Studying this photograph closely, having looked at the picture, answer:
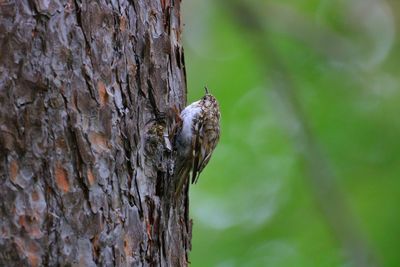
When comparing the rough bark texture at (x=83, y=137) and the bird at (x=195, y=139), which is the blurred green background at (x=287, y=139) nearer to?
the bird at (x=195, y=139)

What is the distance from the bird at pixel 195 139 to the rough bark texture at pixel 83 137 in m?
0.21

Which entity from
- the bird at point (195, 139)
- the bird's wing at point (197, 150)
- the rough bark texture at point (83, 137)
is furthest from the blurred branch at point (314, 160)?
the rough bark texture at point (83, 137)

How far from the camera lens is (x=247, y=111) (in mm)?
6859

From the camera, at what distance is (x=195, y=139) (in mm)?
3479

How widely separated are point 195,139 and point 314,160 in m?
1.30

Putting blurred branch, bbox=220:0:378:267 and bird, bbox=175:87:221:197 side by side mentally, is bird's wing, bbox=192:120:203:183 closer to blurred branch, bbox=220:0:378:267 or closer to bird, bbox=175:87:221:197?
bird, bbox=175:87:221:197

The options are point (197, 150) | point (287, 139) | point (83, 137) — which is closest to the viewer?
point (83, 137)

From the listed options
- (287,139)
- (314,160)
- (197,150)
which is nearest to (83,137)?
(197,150)

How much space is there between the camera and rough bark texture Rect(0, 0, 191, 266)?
2.59 m

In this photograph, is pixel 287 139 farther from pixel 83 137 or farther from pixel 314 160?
pixel 83 137

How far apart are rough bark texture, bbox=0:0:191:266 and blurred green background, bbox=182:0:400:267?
7.71 feet

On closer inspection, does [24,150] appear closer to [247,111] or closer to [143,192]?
[143,192]

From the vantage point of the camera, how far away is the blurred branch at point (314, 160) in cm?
444

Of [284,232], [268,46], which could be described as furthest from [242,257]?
[268,46]
